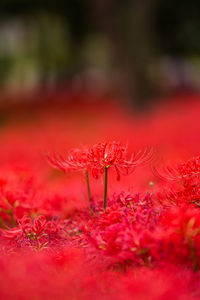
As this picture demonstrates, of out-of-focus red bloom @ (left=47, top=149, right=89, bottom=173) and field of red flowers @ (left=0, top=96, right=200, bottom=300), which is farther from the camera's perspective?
out-of-focus red bloom @ (left=47, top=149, right=89, bottom=173)

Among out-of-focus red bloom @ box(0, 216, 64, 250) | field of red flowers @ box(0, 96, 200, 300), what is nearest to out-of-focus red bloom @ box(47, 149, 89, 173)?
field of red flowers @ box(0, 96, 200, 300)

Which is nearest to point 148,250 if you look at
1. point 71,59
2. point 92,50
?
point 71,59

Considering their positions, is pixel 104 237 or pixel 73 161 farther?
pixel 73 161

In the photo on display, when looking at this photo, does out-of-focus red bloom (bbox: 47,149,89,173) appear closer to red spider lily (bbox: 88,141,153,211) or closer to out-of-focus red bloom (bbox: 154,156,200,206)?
red spider lily (bbox: 88,141,153,211)

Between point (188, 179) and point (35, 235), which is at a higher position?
point (188, 179)

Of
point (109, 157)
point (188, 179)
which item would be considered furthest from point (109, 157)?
point (188, 179)

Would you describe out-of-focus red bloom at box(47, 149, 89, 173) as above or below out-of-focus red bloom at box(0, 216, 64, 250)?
above

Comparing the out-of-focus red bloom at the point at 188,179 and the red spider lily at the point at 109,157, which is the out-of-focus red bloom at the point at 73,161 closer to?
the red spider lily at the point at 109,157

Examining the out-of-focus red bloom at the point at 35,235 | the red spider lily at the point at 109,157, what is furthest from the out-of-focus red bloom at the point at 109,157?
the out-of-focus red bloom at the point at 35,235

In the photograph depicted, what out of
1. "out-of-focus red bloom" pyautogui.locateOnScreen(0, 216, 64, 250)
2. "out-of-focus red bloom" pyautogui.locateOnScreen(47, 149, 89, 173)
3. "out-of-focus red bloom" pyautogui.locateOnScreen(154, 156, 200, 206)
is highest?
"out-of-focus red bloom" pyautogui.locateOnScreen(47, 149, 89, 173)

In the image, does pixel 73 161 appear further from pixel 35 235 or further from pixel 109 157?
pixel 35 235
